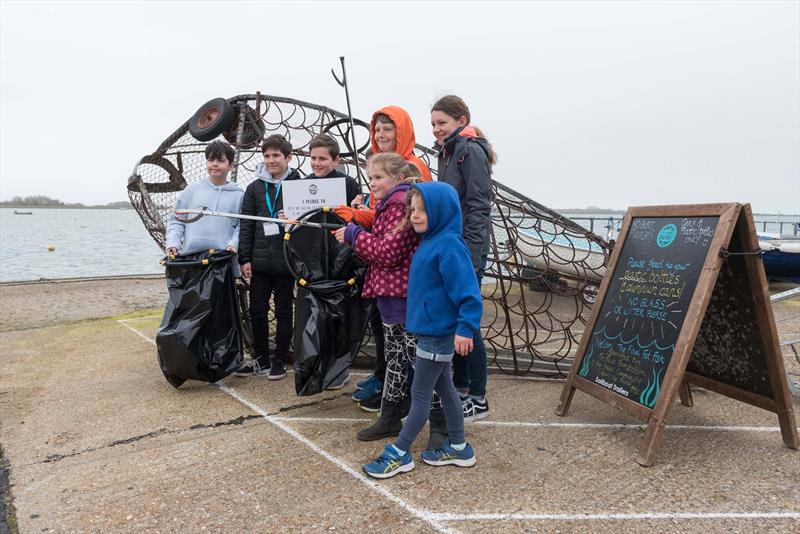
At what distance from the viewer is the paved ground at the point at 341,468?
199cm

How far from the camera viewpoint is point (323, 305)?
2.81 metres

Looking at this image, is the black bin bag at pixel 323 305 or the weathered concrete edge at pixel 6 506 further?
the black bin bag at pixel 323 305

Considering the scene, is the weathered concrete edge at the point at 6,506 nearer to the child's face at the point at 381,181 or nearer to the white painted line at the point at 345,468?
the white painted line at the point at 345,468

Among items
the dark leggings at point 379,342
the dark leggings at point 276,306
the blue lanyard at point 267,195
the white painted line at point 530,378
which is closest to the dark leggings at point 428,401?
the dark leggings at point 379,342

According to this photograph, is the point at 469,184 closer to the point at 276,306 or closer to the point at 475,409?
the point at 475,409

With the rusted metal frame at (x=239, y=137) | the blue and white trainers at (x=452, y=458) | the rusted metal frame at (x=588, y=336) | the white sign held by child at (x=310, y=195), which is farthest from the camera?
the rusted metal frame at (x=239, y=137)

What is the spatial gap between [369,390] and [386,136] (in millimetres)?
1461

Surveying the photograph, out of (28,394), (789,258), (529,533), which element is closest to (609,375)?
(529,533)

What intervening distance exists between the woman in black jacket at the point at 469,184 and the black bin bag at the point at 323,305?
2.03 ft

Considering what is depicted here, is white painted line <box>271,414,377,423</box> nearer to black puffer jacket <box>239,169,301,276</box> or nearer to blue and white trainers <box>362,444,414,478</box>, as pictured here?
blue and white trainers <box>362,444,414,478</box>

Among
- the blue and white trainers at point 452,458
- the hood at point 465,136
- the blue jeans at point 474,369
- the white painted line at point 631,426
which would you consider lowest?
the white painted line at point 631,426

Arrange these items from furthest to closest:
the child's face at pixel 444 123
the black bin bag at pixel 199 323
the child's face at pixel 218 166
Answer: the child's face at pixel 218 166 < the black bin bag at pixel 199 323 < the child's face at pixel 444 123

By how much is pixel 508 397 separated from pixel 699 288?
1333 mm

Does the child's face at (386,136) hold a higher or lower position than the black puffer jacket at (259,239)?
higher
